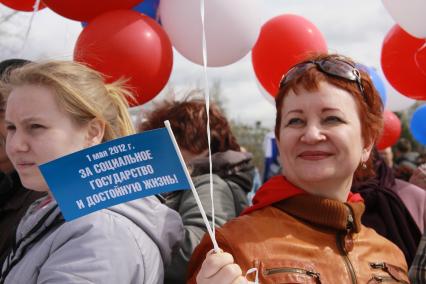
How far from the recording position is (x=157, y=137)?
1336mm

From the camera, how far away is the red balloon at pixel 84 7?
2.29 metres

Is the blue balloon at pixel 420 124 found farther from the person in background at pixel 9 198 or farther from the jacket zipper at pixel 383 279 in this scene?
the person in background at pixel 9 198

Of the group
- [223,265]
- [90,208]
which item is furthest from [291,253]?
[90,208]

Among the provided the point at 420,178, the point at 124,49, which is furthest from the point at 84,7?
the point at 420,178

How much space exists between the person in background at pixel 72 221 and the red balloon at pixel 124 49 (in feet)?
1.78

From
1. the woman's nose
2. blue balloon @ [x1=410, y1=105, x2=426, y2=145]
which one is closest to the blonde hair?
the woman's nose

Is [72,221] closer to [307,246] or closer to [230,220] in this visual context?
[230,220]

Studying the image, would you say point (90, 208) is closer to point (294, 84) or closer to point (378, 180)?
point (294, 84)

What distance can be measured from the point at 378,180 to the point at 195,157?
92cm

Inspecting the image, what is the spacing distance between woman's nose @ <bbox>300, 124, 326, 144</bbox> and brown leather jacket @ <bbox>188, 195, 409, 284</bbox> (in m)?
0.19

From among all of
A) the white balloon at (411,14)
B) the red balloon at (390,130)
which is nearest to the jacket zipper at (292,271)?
the white balloon at (411,14)

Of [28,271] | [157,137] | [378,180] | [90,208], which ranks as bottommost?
[378,180]

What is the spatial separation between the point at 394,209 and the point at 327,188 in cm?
84

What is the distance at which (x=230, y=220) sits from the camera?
67.0 inches
